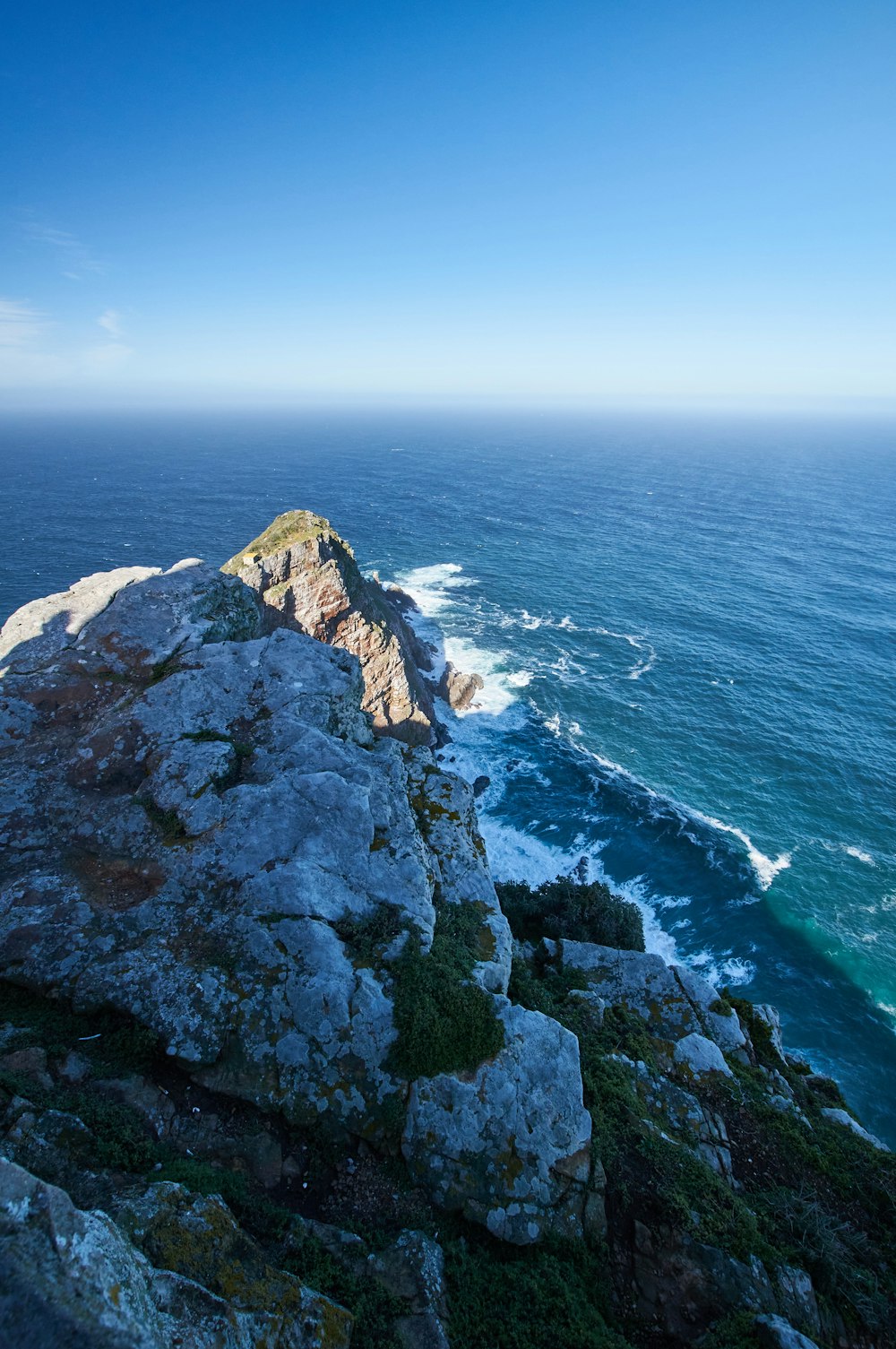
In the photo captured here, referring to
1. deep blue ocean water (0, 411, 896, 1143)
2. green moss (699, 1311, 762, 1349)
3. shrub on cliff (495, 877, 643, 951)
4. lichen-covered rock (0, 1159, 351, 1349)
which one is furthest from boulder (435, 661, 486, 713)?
lichen-covered rock (0, 1159, 351, 1349)

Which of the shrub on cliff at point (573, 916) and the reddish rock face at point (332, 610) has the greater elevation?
the reddish rock face at point (332, 610)

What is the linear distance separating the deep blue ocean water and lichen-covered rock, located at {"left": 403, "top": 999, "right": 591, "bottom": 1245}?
86.5 ft

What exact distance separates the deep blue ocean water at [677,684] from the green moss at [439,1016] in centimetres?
2609

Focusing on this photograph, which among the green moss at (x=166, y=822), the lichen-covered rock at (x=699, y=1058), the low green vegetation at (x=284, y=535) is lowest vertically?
the lichen-covered rock at (x=699, y=1058)

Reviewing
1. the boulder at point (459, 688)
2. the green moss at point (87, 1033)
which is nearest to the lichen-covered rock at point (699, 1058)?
the green moss at point (87, 1033)

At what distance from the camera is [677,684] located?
6266cm

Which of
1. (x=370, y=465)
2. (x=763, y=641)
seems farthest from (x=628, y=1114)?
(x=370, y=465)

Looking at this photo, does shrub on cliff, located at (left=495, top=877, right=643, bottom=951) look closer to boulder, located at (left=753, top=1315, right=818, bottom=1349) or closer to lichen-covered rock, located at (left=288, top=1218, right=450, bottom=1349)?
boulder, located at (left=753, top=1315, right=818, bottom=1349)

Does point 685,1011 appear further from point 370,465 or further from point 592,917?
point 370,465

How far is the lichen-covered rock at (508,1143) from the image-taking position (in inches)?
481

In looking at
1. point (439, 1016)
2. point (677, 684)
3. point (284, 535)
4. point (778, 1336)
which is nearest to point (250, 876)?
point (439, 1016)

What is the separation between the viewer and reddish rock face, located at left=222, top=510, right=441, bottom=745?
49094mm

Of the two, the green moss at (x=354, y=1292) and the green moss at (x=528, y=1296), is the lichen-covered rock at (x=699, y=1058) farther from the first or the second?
the green moss at (x=354, y=1292)

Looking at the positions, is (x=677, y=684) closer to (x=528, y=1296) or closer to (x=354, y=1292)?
(x=528, y=1296)
